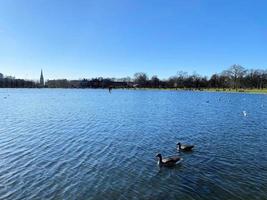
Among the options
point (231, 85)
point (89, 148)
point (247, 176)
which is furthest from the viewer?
point (231, 85)

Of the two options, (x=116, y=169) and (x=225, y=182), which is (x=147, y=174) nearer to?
(x=116, y=169)

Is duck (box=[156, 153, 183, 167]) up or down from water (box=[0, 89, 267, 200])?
up

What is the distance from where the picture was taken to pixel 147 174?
17266 millimetres

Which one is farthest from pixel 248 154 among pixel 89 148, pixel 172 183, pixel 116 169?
pixel 89 148

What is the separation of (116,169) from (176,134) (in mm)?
13511

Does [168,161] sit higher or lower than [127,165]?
higher

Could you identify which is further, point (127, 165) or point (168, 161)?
point (127, 165)

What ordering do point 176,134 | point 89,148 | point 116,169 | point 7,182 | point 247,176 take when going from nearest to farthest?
point 7,182 < point 247,176 < point 116,169 < point 89,148 < point 176,134

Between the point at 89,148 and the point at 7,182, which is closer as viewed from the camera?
the point at 7,182

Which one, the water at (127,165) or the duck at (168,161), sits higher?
the duck at (168,161)

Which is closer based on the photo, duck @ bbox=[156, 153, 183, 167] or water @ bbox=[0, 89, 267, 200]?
water @ bbox=[0, 89, 267, 200]

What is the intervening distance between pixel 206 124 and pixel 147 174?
2204cm

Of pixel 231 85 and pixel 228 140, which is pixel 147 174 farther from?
pixel 231 85

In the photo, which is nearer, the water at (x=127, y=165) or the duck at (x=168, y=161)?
the water at (x=127, y=165)
